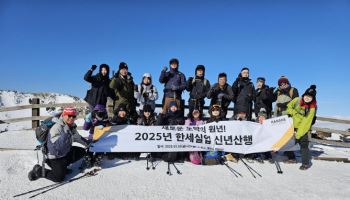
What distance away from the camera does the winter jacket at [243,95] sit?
26.7 feet

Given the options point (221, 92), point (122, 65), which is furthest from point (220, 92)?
point (122, 65)

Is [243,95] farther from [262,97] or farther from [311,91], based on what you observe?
[311,91]

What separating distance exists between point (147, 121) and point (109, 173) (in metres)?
1.91

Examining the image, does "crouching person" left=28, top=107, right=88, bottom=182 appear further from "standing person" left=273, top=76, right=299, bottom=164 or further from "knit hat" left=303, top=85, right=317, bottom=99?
"standing person" left=273, top=76, right=299, bottom=164

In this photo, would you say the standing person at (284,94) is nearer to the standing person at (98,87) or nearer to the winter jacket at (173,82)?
the winter jacket at (173,82)

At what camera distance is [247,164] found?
661cm

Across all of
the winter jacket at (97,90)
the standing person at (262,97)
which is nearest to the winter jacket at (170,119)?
the winter jacket at (97,90)

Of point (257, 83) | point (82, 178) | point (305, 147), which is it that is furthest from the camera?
point (257, 83)

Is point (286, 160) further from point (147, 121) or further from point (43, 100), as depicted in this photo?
point (43, 100)

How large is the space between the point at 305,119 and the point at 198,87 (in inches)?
126

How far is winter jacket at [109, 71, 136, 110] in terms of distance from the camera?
Answer: 7795mm

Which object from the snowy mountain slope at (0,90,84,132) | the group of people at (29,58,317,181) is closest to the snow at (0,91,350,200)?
the group of people at (29,58,317,181)

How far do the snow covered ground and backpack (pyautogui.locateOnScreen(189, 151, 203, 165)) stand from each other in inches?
5.8

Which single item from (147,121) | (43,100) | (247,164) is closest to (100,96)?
(147,121)
